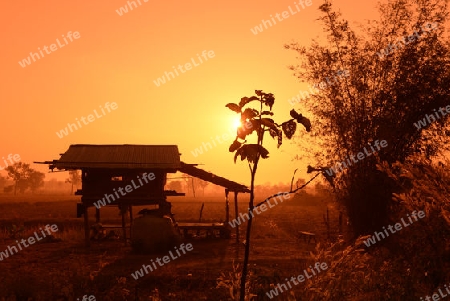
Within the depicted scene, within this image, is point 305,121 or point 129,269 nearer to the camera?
point 305,121

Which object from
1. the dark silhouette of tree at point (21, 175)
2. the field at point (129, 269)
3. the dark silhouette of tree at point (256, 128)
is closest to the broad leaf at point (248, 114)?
the dark silhouette of tree at point (256, 128)

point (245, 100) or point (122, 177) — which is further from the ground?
point (122, 177)

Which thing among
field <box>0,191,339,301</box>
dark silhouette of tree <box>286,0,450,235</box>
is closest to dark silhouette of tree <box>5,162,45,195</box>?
field <box>0,191,339,301</box>

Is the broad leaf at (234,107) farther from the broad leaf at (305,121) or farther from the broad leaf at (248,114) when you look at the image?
the broad leaf at (305,121)

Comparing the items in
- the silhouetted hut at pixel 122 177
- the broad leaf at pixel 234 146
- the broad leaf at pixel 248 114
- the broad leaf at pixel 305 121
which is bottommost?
the broad leaf at pixel 305 121

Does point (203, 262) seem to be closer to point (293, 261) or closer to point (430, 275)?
point (293, 261)

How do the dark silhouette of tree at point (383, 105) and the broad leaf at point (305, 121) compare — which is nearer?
the broad leaf at point (305, 121)

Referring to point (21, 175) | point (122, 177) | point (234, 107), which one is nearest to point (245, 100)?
point (234, 107)

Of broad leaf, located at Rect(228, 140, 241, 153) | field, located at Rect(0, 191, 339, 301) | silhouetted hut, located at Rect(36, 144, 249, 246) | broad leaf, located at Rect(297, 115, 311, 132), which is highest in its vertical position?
silhouetted hut, located at Rect(36, 144, 249, 246)

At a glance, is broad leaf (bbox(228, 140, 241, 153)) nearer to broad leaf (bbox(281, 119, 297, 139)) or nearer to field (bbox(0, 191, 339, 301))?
broad leaf (bbox(281, 119, 297, 139))

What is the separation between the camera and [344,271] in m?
6.48

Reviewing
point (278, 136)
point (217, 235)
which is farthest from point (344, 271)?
point (217, 235)

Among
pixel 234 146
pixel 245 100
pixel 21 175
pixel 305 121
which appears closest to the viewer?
pixel 305 121

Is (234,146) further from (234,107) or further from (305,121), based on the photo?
(305,121)
